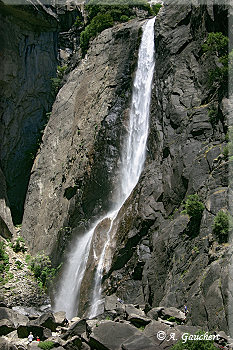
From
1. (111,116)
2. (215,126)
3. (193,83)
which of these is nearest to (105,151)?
(111,116)

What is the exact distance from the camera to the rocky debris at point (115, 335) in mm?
11844

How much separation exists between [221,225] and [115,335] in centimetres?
496

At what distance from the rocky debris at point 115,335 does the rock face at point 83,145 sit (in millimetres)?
11968

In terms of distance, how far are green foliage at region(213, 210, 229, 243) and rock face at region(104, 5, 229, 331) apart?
13.4 inches

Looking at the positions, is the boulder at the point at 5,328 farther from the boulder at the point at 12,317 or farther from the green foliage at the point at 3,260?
the green foliage at the point at 3,260

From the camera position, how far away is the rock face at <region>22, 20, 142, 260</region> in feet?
92.3

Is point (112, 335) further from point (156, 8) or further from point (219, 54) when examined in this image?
point (156, 8)

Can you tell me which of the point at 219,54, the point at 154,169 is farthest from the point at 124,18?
the point at 154,169

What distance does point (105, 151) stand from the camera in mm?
28422

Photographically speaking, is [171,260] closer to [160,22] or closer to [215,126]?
[215,126]

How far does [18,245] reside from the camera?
102 feet

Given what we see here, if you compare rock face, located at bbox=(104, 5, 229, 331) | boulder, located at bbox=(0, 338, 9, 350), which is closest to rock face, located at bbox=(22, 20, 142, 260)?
rock face, located at bbox=(104, 5, 229, 331)

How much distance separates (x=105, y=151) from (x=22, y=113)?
11887 millimetres

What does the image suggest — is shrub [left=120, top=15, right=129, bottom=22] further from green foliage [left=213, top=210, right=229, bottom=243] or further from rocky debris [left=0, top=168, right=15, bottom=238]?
green foliage [left=213, top=210, right=229, bottom=243]
